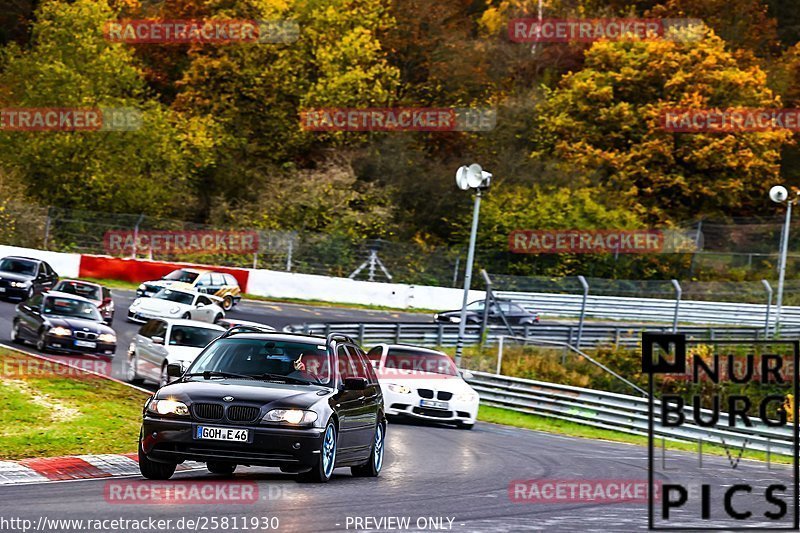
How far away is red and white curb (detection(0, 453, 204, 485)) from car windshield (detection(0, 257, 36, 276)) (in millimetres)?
24608

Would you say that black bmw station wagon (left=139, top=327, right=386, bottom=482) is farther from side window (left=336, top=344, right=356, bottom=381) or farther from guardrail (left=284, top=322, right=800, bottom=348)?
guardrail (left=284, top=322, right=800, bottom=348)

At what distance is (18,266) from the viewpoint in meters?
37.8

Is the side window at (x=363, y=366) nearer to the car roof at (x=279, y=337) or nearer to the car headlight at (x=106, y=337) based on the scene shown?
the car roof at (x=279, y=337)

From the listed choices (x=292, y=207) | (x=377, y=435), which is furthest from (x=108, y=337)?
(x=292, y=207)

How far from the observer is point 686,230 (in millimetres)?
Result: 54781

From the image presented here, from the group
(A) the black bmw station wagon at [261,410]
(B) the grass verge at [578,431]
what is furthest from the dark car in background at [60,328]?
(A) the black bmw station wagon at [261,410]

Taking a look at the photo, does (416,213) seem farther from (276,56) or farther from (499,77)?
(499,77)

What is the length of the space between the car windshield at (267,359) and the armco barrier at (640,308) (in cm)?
2296

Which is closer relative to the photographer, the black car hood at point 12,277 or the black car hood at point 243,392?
the black car hood at point 243,392

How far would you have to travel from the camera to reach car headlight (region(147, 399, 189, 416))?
11943 millimetres

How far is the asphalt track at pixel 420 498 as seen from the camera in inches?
387

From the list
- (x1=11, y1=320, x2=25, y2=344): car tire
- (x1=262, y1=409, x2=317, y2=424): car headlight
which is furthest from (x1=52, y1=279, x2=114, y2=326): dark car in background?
(x1=262, y1=409, x2=317, y2=424): car headlight

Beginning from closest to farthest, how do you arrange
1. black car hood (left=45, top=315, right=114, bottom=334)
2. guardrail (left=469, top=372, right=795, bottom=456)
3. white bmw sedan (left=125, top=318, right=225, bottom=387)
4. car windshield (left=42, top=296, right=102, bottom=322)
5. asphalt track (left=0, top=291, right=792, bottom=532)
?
asphalt track (left=0, top=291, right=792, bottom=532) → white bmw sedan (left=125, top=318, right=225, bottom=387) → guardrail (left=469, top=372, right=795, bottom=456) → black car hood (left=45, top=315, right=114, bottom=334) → car windshield (left=42, top=296, right=102, bottom=322)

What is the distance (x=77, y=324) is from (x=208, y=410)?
16.6 metres
